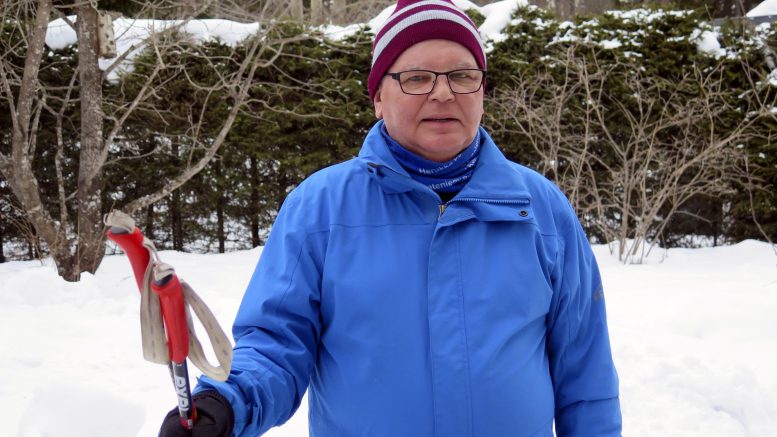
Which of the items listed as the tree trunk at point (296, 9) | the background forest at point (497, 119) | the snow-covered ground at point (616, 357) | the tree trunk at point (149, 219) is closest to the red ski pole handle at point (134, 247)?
the snow-covered ground at point (616, 357)

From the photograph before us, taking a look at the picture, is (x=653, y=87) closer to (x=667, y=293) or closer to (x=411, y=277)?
(x=667, y=293)

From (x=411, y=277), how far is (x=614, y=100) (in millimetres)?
7720

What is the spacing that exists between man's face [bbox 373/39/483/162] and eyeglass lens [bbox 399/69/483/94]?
0.01 m

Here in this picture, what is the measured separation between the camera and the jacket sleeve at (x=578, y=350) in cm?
141

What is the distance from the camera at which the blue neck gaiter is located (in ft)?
4.55

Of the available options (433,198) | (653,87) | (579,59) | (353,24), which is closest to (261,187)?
(353,24)

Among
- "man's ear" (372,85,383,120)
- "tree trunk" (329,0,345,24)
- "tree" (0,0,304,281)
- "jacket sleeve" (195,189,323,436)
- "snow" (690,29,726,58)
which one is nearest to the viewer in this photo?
"jacket sleeve" (195,189,323,436)

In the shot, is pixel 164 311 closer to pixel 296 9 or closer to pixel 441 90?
pixel 441 90

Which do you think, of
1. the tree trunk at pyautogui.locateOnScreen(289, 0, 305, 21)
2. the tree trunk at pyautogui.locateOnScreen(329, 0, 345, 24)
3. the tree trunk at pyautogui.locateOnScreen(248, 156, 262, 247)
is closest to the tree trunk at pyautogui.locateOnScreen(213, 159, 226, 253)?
the tree trunk at pyautogui.locateOnScreen(248, 156, 262, 247)

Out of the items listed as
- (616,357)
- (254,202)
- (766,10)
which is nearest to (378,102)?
(616,357)

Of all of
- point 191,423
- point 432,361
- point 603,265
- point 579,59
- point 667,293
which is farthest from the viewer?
point 579,59

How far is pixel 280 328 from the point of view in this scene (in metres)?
1.23

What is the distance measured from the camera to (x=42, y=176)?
8023 millimetres

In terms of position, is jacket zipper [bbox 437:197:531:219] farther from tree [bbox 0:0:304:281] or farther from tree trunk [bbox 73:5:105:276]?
tree trunk [bbox 73:5:105:276]
